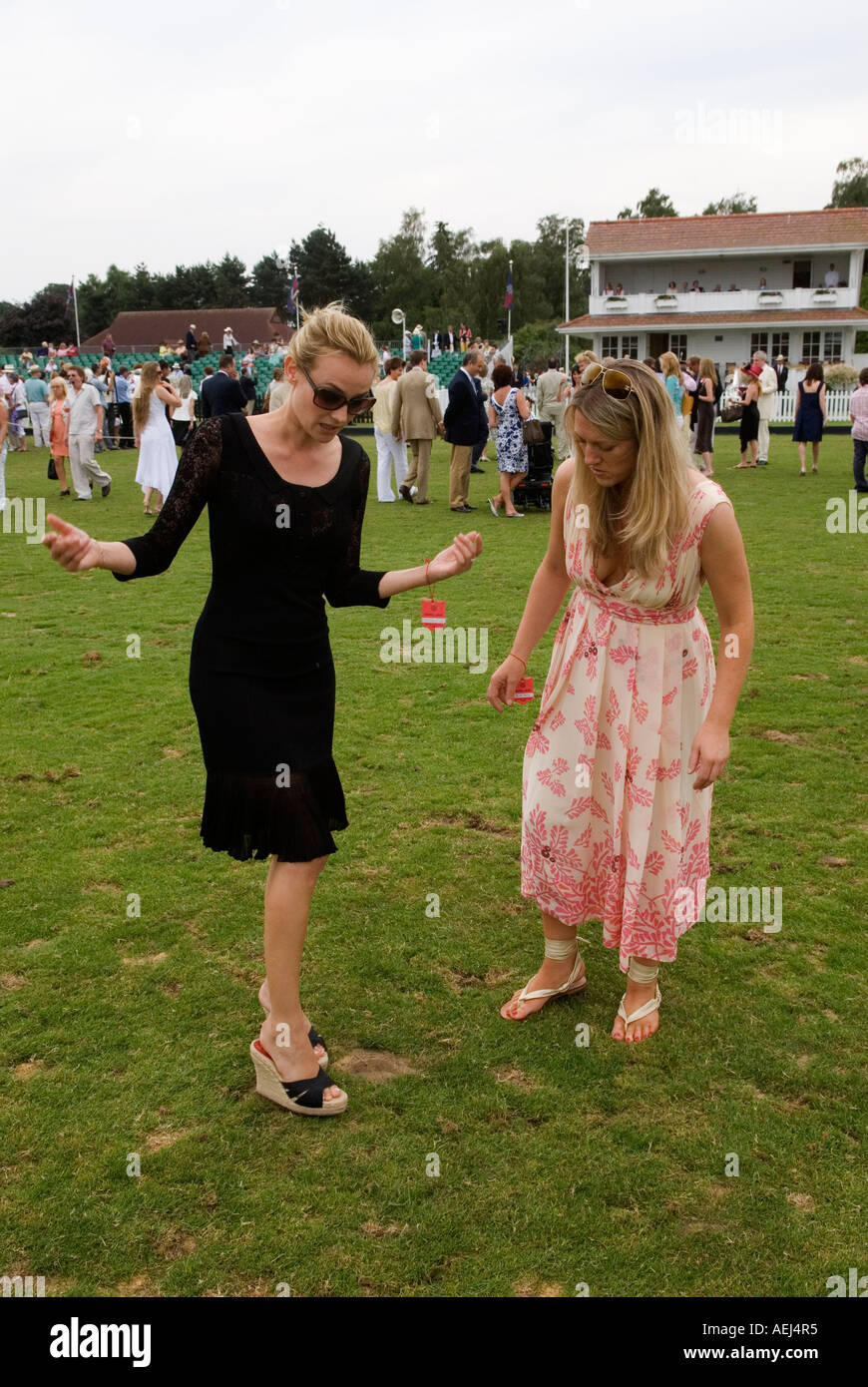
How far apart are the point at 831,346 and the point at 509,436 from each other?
46861 millimetres

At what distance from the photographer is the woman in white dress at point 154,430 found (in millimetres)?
12805

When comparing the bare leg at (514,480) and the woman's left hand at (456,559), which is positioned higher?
the bare leg at (514,480)

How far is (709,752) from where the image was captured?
3064mm

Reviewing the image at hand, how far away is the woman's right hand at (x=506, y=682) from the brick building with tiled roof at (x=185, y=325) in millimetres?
75848

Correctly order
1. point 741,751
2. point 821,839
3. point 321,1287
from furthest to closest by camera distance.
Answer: point 741,751 < point 821,839 < point 321,1287

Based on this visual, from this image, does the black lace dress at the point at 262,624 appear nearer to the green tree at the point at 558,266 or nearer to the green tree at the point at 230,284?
the green tree at the point at 558,266

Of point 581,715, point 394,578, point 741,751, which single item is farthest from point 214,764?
point 741,751

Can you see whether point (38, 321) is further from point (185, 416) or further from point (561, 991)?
point (561, 991)

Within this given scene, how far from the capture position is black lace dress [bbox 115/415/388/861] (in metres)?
2.77

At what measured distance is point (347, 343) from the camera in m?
2.74

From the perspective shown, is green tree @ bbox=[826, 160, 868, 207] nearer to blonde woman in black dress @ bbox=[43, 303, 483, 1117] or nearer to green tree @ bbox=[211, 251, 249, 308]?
green tree @ bbox=[211, 251, 249, 308]

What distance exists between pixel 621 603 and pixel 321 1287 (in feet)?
6.39

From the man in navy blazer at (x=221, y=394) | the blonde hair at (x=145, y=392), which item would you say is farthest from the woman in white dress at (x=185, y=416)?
the blonde hair at (x=145, y=392)

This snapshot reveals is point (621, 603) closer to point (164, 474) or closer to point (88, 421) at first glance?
point (164, 474)
